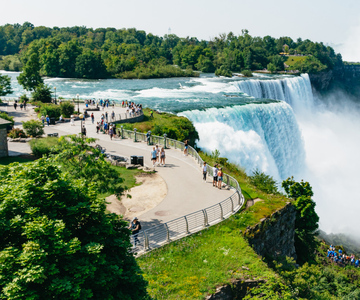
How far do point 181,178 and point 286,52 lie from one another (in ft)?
480

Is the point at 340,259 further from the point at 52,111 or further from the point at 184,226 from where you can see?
the point at 52,111

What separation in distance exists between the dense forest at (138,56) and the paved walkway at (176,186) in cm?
3421

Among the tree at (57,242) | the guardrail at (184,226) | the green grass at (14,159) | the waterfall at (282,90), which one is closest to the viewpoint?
the tree at (57,242)

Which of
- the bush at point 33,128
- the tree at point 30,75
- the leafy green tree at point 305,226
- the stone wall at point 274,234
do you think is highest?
the tree at point 30,75

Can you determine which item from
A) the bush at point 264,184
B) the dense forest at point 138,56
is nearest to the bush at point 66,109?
the dense forest at point 138,56

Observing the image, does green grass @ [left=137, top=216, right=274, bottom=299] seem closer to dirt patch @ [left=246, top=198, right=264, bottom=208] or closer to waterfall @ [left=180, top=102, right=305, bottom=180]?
dirt patch @ [left=246, top=198, right=264, bottom=208]

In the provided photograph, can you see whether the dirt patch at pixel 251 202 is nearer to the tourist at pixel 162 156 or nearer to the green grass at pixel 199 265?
the green grass at pixel 199 265

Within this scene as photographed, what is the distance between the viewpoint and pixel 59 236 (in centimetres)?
711

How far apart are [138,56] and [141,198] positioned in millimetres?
90753

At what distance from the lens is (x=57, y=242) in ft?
23.0

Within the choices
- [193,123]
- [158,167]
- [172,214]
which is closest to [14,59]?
[193,123]

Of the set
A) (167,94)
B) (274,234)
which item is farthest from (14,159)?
(167,94)

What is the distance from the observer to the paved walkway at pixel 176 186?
52.5 feet

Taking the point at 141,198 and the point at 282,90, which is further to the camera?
the point at 282,90
